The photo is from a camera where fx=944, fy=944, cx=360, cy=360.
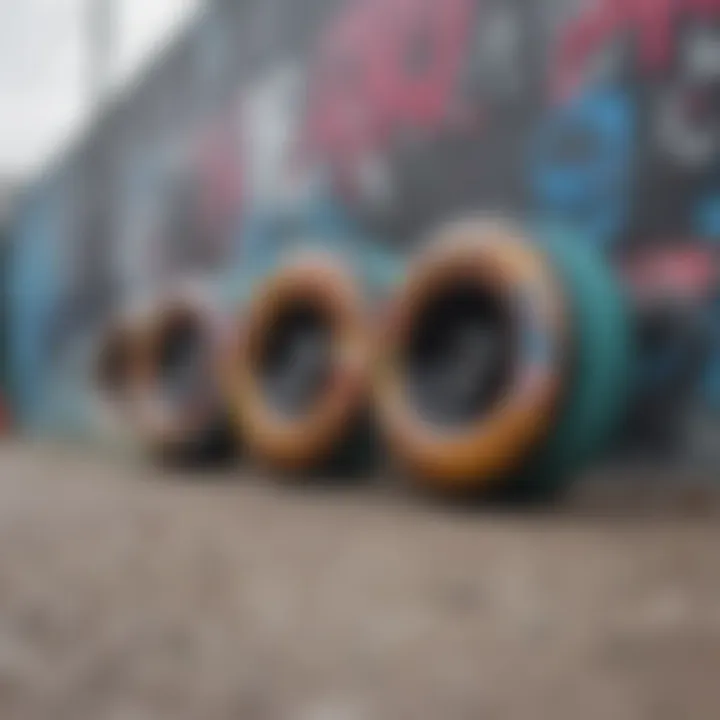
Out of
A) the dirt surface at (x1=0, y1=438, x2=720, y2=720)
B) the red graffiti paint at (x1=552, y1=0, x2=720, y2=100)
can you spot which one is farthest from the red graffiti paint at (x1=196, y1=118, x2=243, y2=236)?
the dirt surface at (x1=0, y1=438, x2=720, y2=720)

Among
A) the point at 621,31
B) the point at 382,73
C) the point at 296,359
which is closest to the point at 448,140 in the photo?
the point at 382,73

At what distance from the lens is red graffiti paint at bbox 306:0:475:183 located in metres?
2.38

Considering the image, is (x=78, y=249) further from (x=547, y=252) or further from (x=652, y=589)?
(x=652, y=589)

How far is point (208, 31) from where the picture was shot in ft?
10.9

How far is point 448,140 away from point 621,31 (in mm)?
554

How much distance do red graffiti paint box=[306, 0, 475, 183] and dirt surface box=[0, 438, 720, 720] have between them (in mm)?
1264

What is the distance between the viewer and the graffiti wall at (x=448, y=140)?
1.79 meters

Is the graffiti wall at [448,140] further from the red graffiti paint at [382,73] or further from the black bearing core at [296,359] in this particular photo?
the black bearing core at [296,359]

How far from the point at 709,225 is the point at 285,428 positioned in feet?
3.11

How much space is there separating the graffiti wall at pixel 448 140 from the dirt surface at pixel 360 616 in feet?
1.89

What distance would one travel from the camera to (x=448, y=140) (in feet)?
7.74

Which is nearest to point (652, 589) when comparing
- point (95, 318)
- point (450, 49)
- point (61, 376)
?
point (450, 49)

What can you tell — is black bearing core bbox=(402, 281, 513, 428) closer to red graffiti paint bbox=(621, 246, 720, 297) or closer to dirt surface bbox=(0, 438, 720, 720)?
dirt surface bbox=(0, 438, 720, 720)

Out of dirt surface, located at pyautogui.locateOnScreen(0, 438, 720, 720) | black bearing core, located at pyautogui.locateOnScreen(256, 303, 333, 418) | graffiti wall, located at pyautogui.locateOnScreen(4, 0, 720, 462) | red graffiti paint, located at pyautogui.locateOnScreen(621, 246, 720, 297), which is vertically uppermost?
graffiti wall, located at pyautogui.locateOnScreen(4, 0, 720, 462)
